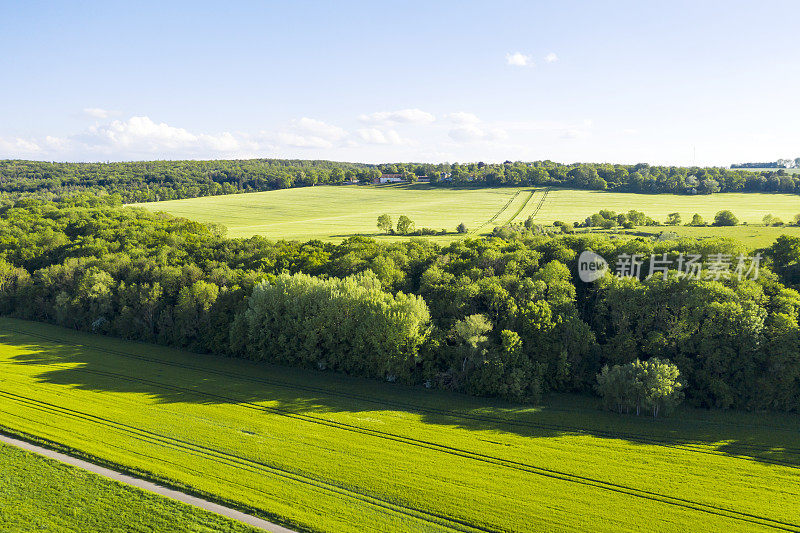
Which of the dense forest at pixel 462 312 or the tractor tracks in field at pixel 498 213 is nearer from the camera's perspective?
the dense forest at pixel 462 312

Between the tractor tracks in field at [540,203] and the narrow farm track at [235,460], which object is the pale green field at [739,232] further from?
the narrow farm track at [235,460]

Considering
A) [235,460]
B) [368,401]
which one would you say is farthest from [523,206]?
[235,460]

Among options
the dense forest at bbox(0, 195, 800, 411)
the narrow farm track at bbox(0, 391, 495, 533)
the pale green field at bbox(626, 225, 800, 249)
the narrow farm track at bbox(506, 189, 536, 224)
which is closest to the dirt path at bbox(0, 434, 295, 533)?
the narrow farm track at bbox(0, 391, 495, 533)

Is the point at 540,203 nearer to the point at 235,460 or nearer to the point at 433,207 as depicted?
the point at 433,207

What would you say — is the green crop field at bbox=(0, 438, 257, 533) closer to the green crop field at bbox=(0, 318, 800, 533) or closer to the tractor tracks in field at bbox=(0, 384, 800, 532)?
the green crop field at bbox=(0, 318, 800, 533)

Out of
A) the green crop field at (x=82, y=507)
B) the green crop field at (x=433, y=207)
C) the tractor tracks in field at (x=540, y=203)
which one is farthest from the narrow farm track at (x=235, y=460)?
the tractor tracks in field at (x=540, y=203)

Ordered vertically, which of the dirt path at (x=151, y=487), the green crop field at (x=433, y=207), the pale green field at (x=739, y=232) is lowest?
the dirt path at (x=151, y=487)
